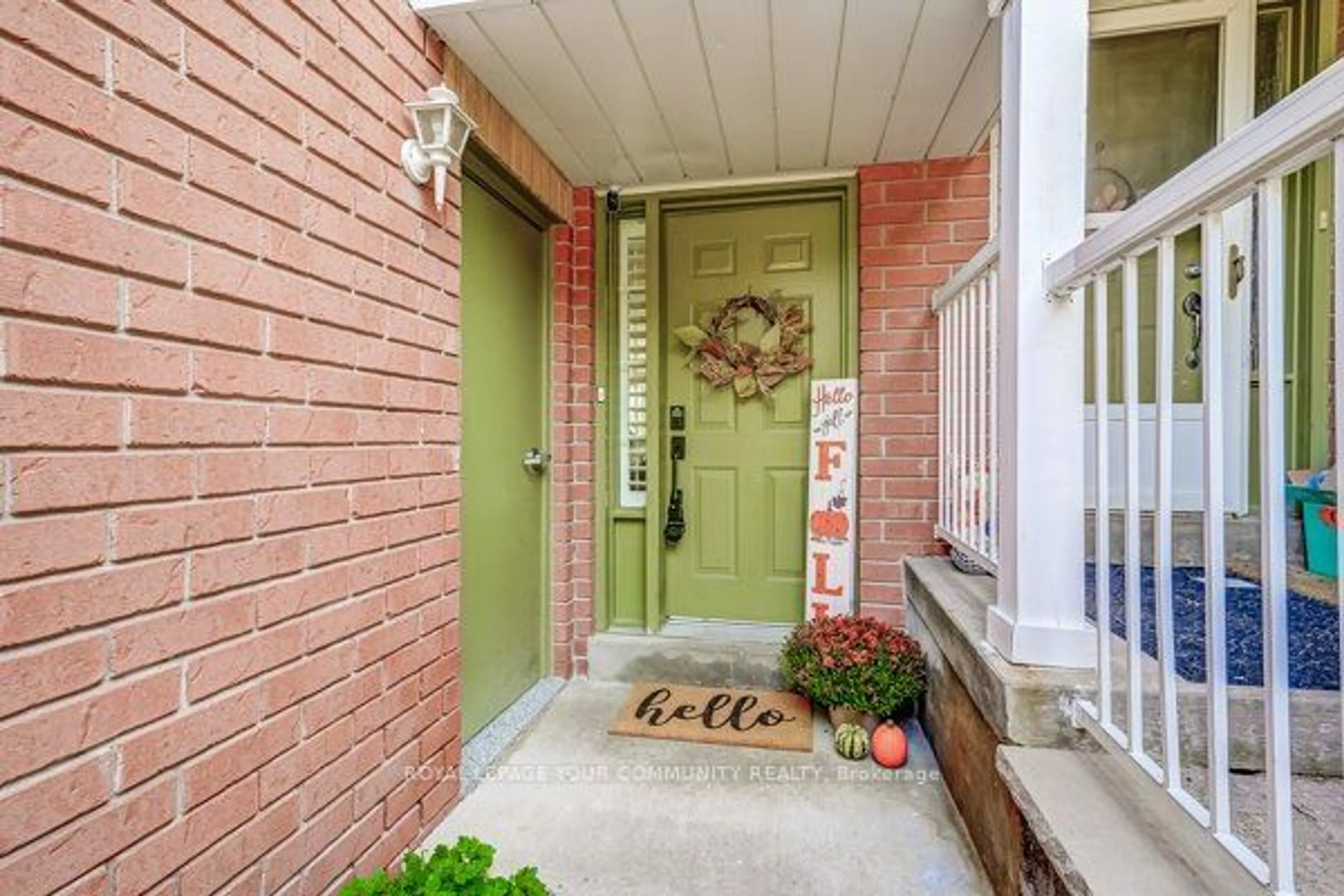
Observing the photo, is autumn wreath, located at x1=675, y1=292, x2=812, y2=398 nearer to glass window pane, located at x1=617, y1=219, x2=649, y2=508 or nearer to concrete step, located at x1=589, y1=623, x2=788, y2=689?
glass window pane, located at x1=617, y1=219, x2=649, y2=508

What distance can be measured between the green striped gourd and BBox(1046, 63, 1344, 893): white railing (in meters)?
0.97

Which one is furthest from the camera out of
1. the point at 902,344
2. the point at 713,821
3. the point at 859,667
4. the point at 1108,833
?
the point at 902,344

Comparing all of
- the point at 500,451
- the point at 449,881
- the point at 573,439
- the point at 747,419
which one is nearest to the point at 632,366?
the point at 573,439

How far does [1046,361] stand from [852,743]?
53.0 inches

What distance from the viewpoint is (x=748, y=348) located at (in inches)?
110

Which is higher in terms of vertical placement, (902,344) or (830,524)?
(902,344)

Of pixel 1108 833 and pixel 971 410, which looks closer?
pixel 1108 833

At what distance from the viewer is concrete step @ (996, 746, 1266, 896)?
906 millimetres

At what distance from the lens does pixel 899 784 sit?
6.33 feet

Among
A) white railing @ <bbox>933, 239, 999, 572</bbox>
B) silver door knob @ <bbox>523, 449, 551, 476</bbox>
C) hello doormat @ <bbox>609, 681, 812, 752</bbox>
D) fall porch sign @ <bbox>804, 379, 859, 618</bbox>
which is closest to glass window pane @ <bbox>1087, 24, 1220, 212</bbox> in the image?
white railing @ <bbox>933, 239, 999, 572</bbox>

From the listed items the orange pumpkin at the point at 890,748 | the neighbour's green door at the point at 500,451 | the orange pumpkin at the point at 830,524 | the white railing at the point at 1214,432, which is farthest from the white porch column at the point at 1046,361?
the neighbour's green door at the point at 500,451

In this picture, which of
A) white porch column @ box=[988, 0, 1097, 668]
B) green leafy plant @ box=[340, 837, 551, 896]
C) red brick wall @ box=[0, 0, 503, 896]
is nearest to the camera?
red brick wall @ box=[0, 0, 503, 896]

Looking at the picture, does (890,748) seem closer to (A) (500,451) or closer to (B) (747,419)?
(B) (747,419)

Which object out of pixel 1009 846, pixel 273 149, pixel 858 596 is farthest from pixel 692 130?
pixel 1009 846
